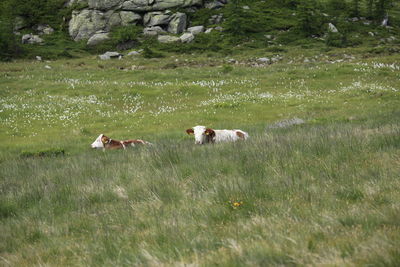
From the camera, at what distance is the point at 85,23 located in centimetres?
7650

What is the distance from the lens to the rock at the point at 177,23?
7432 cm

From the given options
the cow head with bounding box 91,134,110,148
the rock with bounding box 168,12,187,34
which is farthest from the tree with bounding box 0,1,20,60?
the cow head with bounding box 91,134,110,148

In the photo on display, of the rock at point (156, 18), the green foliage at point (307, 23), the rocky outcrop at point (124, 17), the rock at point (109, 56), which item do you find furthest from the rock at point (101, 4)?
the green foliage at point (307, 23)

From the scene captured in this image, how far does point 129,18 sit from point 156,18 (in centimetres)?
583

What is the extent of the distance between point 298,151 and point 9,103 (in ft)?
82.2

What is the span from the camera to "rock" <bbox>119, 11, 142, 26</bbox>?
7800 cm

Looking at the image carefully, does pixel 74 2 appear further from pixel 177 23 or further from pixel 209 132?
pixel 209 132

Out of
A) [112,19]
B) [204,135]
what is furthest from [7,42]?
[204,135]

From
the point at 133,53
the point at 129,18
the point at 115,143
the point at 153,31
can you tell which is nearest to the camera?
the point at 115,143

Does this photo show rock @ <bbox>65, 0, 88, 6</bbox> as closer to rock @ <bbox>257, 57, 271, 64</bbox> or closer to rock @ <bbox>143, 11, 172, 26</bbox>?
rock @ <bbox>143, 11, 172, 26</bbox>

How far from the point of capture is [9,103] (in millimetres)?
27297

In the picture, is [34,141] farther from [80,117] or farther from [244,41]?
[244,41]

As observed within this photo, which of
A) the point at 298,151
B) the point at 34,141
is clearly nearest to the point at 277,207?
the point at 298,151

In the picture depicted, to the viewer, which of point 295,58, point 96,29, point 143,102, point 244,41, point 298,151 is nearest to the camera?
point 298,151
